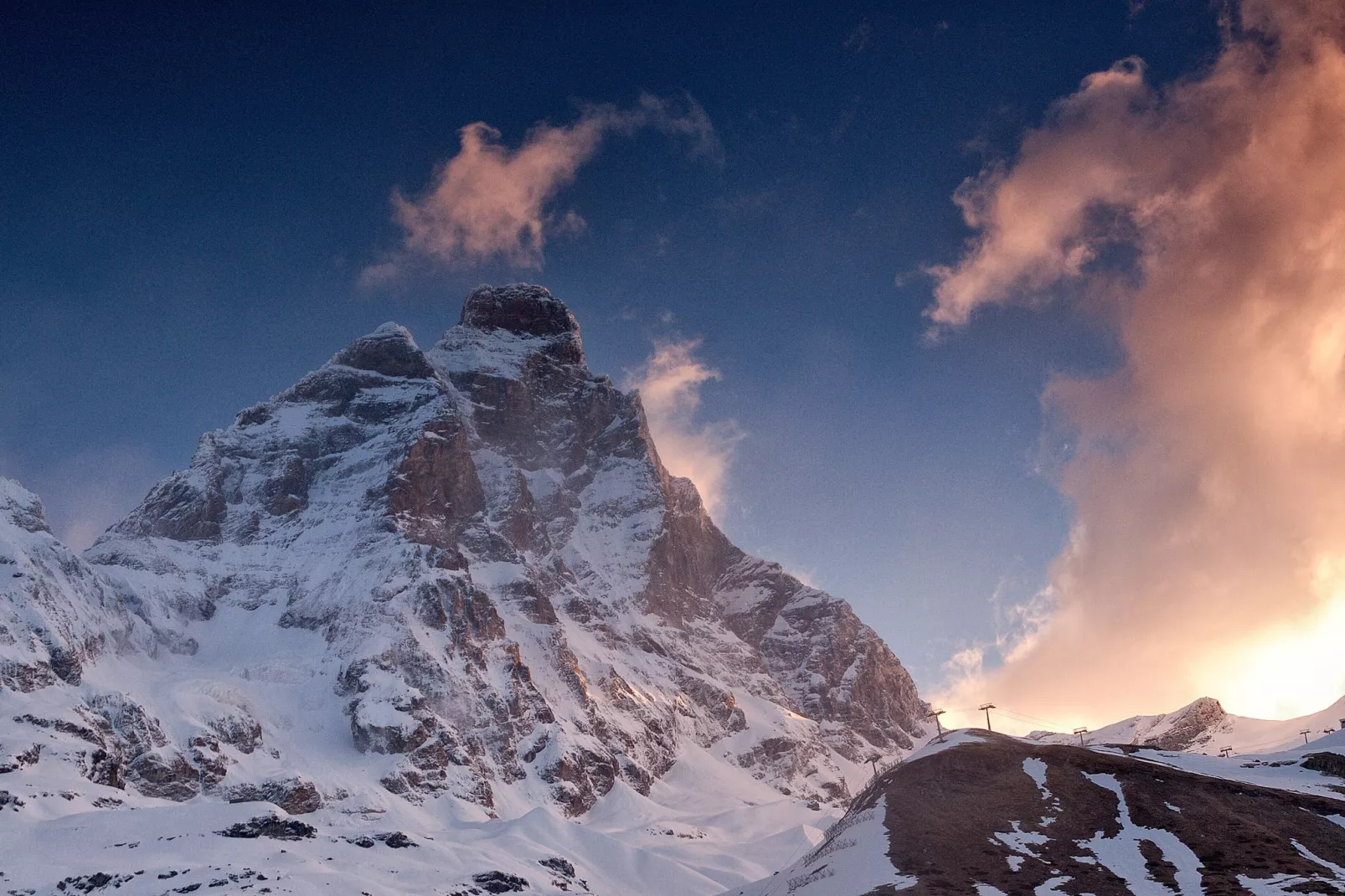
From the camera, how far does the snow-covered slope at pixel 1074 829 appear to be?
3300 inches

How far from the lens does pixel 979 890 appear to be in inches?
3248

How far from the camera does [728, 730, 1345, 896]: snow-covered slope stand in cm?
8381

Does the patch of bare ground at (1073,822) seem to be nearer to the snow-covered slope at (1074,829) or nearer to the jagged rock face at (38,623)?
the snow-covered slope at (1074,829)

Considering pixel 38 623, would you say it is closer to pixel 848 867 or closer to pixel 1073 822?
pixel 848 867

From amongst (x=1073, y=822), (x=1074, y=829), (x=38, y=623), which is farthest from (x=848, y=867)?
(x=38, y=623)

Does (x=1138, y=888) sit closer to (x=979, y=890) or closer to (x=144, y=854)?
(x=979, y=890)

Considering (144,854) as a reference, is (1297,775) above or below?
below

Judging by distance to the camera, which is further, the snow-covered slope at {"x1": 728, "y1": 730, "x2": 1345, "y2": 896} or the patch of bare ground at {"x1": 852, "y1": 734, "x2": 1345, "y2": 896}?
the patch of bare ground at {"x1": 852, "y1": 734, "x2": 1345, "y2": 896}

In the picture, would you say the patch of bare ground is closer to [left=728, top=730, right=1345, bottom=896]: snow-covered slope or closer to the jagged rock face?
[left=728, top=730, right=1345, bottom=896]: snow-covered slope

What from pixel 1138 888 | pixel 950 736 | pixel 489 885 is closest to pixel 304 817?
pixel 489 885

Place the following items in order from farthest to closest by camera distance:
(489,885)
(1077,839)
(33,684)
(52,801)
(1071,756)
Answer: (33,684) → (489,885) → (52,801) → (1071,756) → (1077,839)

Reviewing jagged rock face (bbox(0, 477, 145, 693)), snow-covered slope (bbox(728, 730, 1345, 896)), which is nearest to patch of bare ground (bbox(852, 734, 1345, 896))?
snow-covered slope (bbox(728, 730, 1345, 896))

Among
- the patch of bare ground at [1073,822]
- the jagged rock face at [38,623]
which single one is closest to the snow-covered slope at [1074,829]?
the patch of bare ground at [1073,822]

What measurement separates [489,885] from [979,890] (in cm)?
9473
